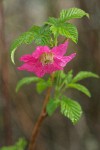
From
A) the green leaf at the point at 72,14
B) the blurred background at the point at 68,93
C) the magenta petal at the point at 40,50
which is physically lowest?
the blurred background at the point at 68,93

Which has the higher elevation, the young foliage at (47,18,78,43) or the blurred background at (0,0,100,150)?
the young foliage at (47,18,78,43)

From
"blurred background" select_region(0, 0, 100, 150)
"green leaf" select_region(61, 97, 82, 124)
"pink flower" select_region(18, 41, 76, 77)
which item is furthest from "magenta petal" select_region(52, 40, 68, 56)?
"blurred background" select_region(0, 0, 100, 150)

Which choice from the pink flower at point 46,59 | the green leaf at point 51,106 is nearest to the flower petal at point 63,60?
the pink flower at point 46,59

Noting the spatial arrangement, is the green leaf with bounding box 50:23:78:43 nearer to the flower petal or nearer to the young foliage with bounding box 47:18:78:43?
the young foliage with bounding box 47:18:78:43

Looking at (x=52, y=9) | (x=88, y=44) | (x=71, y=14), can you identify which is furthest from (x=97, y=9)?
(x=71, y=14)

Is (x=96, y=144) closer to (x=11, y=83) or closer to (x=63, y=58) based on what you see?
(x=11, y=83)

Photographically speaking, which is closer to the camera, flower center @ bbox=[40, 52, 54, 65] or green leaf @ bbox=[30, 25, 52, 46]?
green leaf @ bbox=[30, 25, 52, 46]

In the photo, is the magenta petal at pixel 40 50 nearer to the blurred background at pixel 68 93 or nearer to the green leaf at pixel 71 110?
the green leaf at pixel 71 110
